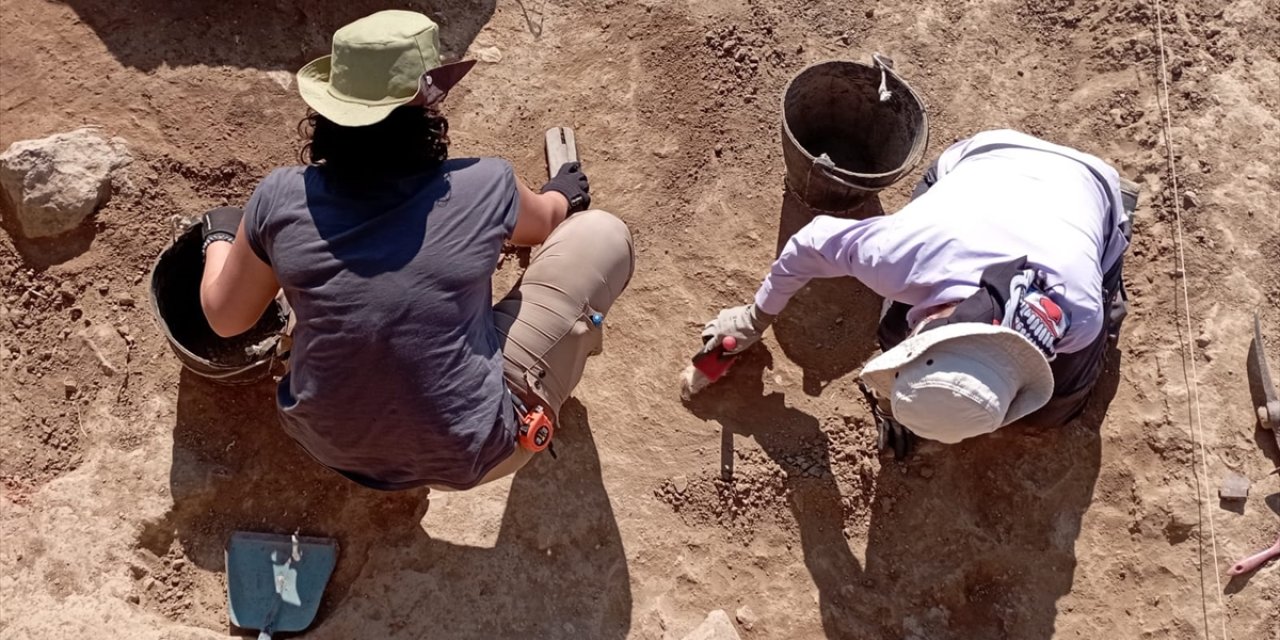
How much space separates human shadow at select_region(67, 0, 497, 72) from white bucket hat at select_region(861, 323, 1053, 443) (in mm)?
2158

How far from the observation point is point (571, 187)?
8.34 ft

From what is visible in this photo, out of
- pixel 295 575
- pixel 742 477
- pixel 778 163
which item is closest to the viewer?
pixel 295 575

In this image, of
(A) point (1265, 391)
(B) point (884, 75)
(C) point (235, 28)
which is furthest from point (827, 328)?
(C) point (235, 28)

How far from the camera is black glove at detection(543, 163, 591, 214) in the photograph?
2525 mm

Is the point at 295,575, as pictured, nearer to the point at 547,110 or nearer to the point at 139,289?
the point at 139,289

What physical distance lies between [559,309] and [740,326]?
64 centimetres

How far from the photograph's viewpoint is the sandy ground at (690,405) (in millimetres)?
2545

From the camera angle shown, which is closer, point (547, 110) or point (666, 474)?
point (666, 474)

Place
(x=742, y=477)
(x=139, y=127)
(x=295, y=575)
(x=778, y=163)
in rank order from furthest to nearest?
1. (x=778, y=163)
2. (x=139, y=127)
3. (x=742, y=477)
4. (x=295, y=575)

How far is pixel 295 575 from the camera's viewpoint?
2.47 meters

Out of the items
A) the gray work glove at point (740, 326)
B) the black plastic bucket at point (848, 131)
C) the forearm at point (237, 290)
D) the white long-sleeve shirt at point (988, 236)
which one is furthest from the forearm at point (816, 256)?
the forearm at point (237, 290)

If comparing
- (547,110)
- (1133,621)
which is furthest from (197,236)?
(1133,621)

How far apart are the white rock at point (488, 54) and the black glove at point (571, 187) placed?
2.76 ft

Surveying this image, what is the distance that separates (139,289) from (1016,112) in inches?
121
